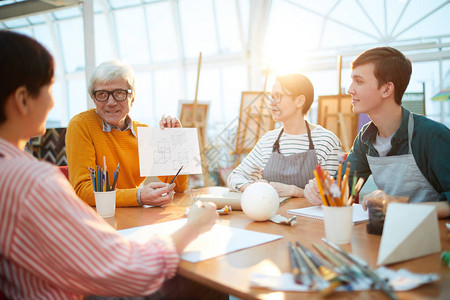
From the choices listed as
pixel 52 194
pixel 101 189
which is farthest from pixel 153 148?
pixel 52 194

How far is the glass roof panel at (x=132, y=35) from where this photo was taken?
8984 millimetres

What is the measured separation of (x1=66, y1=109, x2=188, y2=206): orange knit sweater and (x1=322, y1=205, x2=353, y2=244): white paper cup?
38.5 inches

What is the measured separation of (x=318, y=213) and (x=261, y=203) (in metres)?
0.29

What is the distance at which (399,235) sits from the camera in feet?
2.76

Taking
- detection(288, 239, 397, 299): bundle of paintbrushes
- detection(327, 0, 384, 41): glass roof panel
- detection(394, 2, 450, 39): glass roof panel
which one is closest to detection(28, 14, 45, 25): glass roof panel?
detection(327, 0, 384, 41): glass roof panel

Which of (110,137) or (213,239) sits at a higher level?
(110,137)

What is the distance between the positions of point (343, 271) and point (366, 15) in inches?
298

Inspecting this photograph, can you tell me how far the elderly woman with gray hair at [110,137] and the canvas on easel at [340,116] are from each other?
3.11 m

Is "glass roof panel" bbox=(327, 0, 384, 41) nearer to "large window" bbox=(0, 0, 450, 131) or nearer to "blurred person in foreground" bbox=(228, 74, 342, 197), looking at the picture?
"large window" bbox=(0, 0, 450, 131)

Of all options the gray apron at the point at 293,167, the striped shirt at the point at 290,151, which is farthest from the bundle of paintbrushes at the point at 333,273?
the gray apron at the point at 293,167

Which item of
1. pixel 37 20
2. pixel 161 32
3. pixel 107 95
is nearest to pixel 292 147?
pixel 107 95

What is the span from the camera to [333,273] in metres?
0.71

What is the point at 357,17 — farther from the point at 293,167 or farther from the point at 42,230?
the point at 42,230

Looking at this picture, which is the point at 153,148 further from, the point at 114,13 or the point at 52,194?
the point at 114,13
